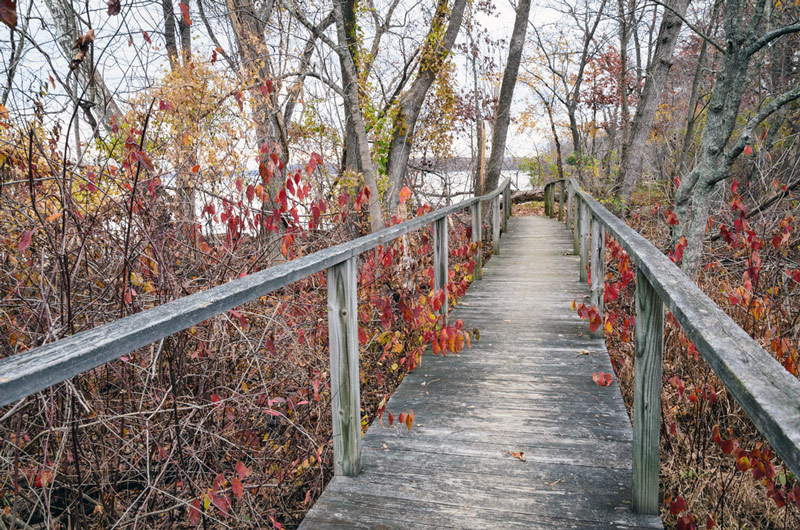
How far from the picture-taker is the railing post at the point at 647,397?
2.04 metres

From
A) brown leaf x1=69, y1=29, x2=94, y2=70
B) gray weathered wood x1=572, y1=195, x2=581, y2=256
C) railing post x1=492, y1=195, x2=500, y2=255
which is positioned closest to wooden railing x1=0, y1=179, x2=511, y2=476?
brown leaf x1=69, y1=29, x2=94, y2=70

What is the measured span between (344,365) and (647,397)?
4.30ft

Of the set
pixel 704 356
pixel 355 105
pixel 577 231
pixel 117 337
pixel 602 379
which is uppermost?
pixel 355 105

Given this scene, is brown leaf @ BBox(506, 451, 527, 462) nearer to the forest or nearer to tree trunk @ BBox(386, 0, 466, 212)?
the forest

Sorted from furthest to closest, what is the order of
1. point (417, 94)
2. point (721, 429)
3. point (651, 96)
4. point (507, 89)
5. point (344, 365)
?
point (507, 89)
point (651, 96)
point (417, 94)
point (721, 429)
point (344, 365)

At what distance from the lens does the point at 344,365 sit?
2.43 m

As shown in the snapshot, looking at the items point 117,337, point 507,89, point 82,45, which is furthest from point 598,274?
point 507,89

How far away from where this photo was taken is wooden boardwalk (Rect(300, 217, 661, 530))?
2229 millimetres

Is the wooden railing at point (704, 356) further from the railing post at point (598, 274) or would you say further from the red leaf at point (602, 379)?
the railing post at point (598, 274)

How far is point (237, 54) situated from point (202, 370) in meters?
7.07

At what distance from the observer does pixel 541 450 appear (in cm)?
275

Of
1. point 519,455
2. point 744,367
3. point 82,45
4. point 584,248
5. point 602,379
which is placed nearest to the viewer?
point 744,367

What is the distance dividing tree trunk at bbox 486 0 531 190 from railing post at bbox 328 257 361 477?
35.5ft

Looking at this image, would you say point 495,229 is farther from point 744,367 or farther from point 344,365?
point 744,367
